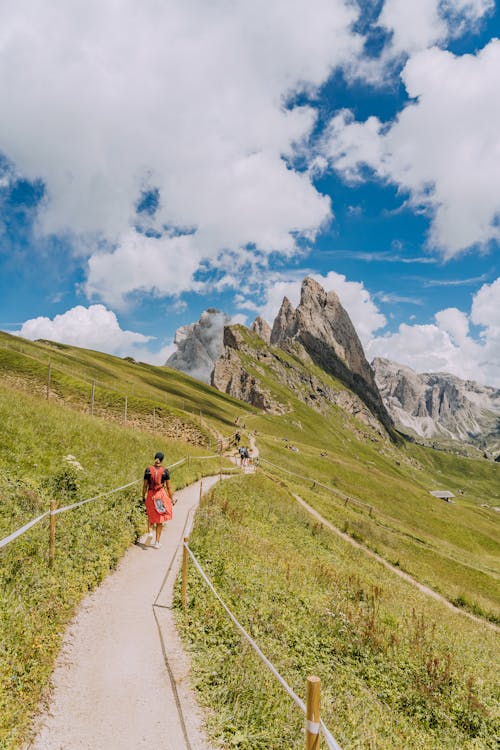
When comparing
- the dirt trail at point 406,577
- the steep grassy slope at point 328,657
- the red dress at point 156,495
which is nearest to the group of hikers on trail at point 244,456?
the dirt trail at point 406,577

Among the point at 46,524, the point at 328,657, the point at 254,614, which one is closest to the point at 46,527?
the point at 46,524

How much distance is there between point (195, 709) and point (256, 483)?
26.7 meters

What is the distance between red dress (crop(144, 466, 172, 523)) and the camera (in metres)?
15.3

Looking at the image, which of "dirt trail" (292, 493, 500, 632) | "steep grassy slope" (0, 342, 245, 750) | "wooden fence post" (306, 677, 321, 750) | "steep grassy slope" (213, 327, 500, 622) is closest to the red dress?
"steep grassy slope" (0, 342, 245, 750)

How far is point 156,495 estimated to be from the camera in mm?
15312

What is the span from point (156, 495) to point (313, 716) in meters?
11.6

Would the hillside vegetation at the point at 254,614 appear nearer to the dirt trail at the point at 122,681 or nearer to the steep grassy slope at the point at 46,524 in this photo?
the steep grassy slope at the point at 46,524

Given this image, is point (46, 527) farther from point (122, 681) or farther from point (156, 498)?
point (122, 681)

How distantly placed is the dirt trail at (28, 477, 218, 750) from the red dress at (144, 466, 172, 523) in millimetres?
3587

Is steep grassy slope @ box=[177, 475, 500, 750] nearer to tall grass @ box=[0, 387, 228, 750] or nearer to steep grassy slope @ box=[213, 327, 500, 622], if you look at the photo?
tall grass @ box=[0, 387, 228, 750]

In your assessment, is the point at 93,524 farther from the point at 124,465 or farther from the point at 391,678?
the point at 391,678

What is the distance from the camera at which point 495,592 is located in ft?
112

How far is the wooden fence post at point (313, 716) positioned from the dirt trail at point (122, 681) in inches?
106

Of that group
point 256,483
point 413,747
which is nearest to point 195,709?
point 413,747
